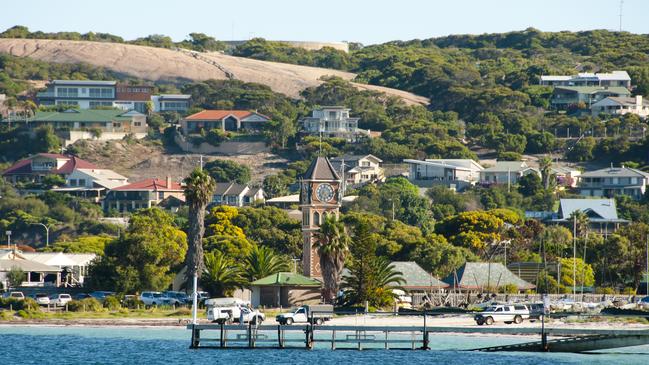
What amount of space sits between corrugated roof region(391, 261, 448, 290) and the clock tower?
6.07 meters

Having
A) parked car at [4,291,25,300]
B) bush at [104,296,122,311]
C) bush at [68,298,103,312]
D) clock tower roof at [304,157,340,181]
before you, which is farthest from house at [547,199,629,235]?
bush at [68,298,103,312]

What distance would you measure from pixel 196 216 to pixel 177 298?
7752 millimetres

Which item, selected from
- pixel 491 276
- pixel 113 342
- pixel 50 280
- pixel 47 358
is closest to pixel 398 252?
pixel 491 276

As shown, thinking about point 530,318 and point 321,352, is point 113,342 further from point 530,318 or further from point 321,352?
point 530,318

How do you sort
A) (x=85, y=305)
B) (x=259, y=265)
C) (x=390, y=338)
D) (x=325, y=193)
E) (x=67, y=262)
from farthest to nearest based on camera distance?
1. (x=67, y=262)
2. (x=325, y=193)
3. (x=259, y=265)
4. (x=85, y=305)
5. (x=390, y=338)

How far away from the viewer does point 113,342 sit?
323ft

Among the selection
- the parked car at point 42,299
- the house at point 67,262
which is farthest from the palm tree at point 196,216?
the house at point 67,262

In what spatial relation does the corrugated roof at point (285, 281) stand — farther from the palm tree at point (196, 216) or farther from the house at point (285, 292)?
the palm tree at point (196, 216)

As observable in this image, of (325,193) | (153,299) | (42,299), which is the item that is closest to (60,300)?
(42,299)

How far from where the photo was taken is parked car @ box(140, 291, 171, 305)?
119375 mm

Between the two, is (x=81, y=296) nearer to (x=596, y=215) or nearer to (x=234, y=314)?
(x=234, y=314)

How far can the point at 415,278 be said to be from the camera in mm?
123625

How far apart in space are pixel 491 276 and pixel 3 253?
1659 inches

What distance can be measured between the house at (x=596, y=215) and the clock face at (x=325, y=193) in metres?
48.6
